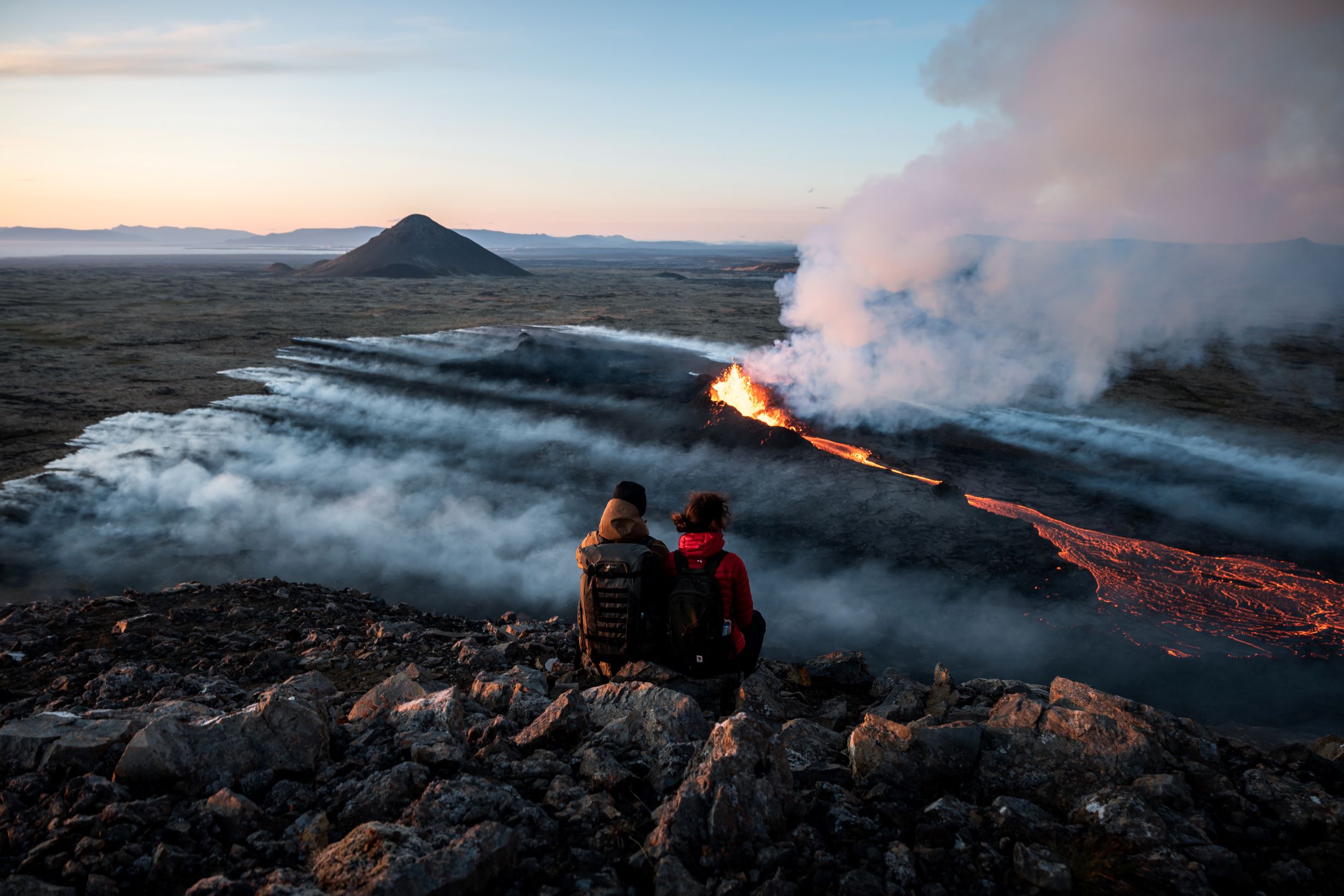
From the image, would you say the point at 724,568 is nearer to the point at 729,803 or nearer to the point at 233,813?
the point at 729,803

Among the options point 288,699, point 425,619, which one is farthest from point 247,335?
point 288,699

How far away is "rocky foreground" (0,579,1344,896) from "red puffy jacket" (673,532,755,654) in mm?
709

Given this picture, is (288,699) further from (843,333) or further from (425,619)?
(843,333)

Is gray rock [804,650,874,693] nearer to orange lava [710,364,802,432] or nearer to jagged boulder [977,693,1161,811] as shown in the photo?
jagged boulder [977,693,1161,811]

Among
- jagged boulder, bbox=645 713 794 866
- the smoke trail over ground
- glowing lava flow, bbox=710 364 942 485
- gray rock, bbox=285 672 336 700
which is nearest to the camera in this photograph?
jagged boulder, bbox=645 713 794 866

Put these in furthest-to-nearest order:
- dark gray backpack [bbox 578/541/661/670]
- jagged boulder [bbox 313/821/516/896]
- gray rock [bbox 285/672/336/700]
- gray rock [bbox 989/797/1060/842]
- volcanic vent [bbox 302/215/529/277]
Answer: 1. volcanic vent [bbox 302/215/529/277]
2. gray rock [bbox 285/672/336/700]
3. dark gray backpack [bbox 578/541/661/670]
4. gray rock [bbox 989/797/1060/842]
5. jagged boulder [bbox 313/821/516/896]

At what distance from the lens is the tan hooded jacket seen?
5062 mm

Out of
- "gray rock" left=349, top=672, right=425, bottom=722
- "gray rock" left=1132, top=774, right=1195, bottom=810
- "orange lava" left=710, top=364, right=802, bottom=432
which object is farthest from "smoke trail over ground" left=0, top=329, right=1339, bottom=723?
"gray rock" left=349, top=672, right=425, bottom=722

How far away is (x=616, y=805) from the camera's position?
3.70 m

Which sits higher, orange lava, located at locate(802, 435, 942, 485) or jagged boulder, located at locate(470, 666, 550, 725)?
jagged boulder, located at locate(470, 666, 550, 725)

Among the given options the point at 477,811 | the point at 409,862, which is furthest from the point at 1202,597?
the point at 409,862

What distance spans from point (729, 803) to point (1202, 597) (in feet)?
35.3

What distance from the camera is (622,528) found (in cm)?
508

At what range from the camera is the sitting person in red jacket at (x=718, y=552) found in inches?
200
